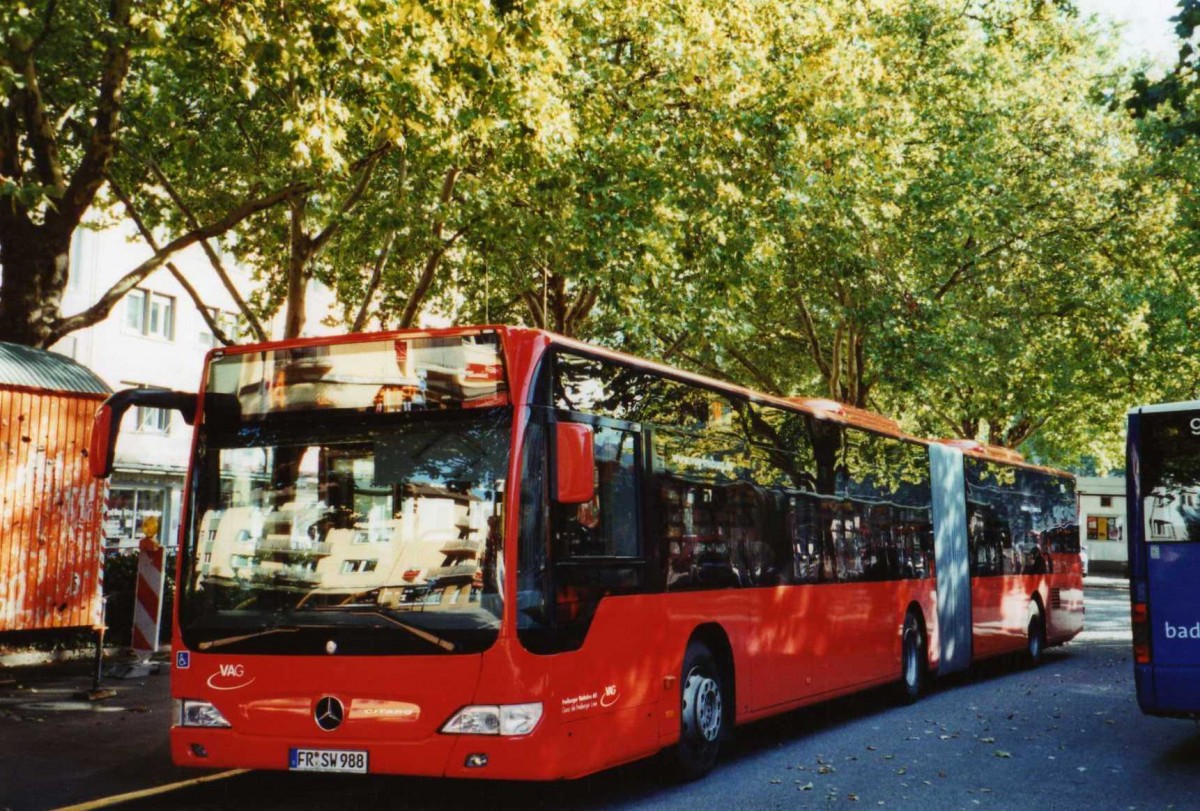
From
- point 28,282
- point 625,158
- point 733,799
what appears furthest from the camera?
point 625,158

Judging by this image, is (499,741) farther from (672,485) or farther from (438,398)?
(672,485)

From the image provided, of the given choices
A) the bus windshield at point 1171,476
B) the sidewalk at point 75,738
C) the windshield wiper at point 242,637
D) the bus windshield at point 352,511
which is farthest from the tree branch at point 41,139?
the bus windshield at point 1171,476

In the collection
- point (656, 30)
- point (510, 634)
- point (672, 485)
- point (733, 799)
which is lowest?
point (733, 799)

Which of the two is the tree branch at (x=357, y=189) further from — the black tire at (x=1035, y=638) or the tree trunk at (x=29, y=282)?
the black tire at (x=1035, y=638)

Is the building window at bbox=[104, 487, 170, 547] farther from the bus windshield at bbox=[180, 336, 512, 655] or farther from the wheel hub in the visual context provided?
the bus windshield at bbox=[180, 336, 512, 655]

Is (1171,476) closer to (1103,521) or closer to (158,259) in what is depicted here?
(158,259)

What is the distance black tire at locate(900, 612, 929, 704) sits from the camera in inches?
576

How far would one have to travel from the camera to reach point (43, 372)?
44.2 ft

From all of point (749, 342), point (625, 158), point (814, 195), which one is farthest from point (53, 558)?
point (749, 342)

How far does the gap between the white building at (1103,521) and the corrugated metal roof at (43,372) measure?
41.9 metres

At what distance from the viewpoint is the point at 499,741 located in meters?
7.27

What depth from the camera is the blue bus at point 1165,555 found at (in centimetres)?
967

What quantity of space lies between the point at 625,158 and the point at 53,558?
9736 mm

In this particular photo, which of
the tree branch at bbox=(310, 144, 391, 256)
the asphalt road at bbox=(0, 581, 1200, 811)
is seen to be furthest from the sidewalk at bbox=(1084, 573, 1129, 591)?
the asphalt road at bbox=(0, 581, 1200, 811)
